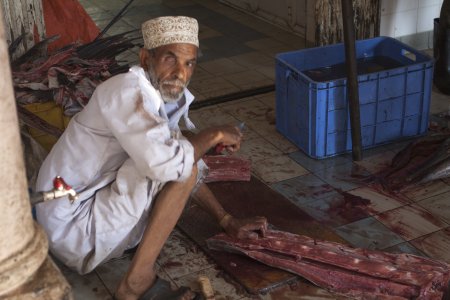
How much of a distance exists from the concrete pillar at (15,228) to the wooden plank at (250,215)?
1.70 metres

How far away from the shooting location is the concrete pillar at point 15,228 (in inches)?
89.2

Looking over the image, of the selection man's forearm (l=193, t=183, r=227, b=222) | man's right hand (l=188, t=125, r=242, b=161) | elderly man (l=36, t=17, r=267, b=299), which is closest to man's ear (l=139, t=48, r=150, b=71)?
elderly man (l=36, t=17, r=267, b=299)

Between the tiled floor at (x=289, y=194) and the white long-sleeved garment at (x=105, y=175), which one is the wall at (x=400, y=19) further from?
the white long-sleeved garment at (x=105, y=175)

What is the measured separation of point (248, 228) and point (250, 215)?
0.46 m

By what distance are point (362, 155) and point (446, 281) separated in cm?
170

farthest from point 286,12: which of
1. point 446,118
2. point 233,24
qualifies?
point 446,118

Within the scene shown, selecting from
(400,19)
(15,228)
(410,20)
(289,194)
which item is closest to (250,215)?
(289,194)

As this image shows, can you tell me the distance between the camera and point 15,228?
7.79 feet

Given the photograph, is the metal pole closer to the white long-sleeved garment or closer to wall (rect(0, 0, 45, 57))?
the white long-sleeved garment

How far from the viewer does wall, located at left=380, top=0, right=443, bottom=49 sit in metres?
7.39

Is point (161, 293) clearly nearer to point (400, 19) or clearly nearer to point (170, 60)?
point (170, 60)

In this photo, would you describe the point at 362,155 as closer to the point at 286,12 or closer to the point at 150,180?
the point at 150,180

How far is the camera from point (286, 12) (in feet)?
28.1

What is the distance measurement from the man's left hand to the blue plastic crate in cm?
131
